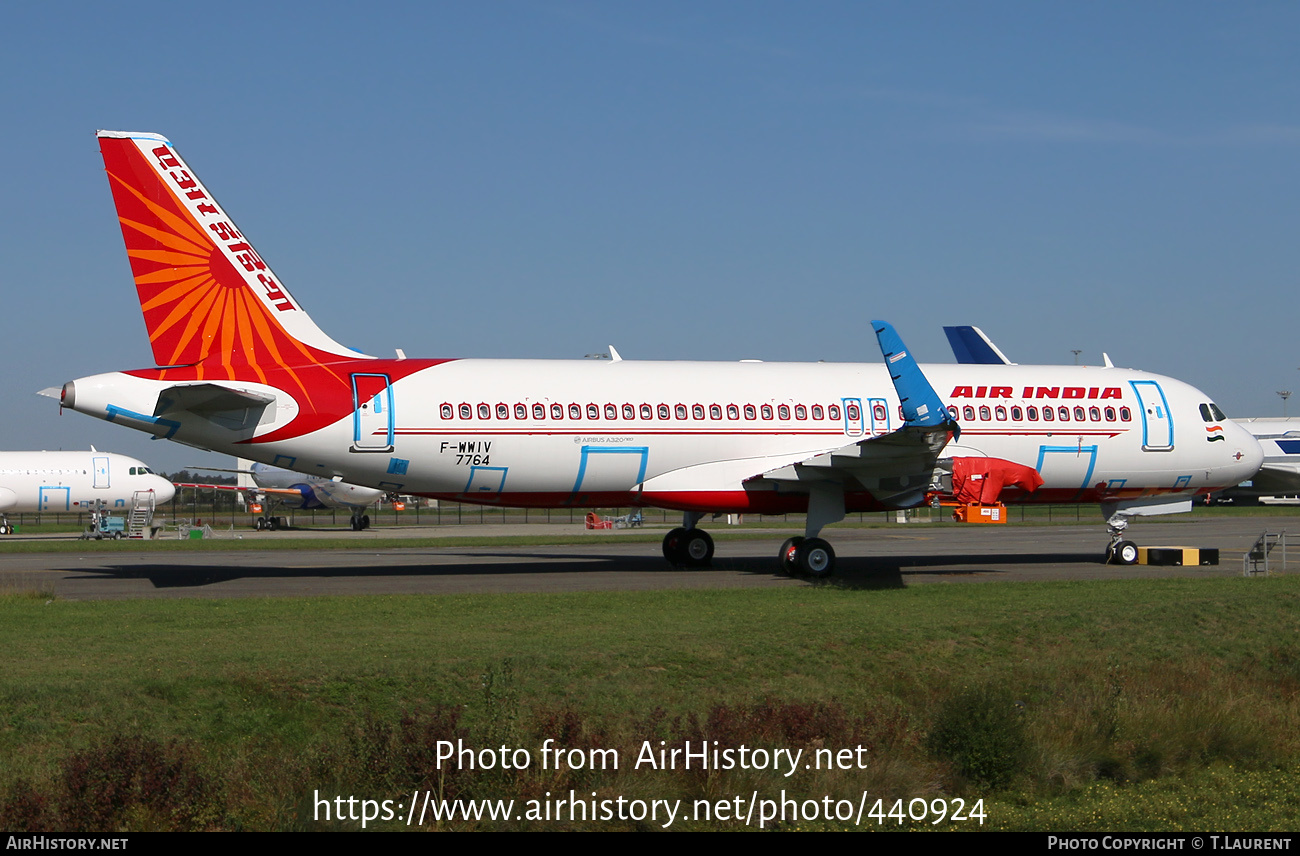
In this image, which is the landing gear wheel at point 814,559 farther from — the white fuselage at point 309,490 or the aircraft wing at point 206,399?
the white fuselage at point 309,490

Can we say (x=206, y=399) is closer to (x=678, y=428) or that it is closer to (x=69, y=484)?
(x=678, y=428)

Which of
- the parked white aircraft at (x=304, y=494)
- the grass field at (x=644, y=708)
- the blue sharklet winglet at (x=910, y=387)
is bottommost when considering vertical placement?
the grass field at (x=644, y=708)

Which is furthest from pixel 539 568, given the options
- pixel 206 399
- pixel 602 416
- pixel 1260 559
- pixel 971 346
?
pixel 971 346

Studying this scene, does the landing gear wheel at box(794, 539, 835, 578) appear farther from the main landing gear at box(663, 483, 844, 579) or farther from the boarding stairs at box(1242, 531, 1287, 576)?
the boarding stairs at box(1242, 531, 1287, 576)

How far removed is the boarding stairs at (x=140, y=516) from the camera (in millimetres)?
53281

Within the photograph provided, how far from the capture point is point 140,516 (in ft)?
189

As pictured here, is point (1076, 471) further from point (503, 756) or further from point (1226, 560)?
point (503, 756)

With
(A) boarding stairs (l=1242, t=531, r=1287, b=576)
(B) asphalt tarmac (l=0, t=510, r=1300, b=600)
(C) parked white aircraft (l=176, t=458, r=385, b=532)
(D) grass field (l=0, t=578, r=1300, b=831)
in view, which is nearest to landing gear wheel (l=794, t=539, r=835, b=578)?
(B) asphalt tarmac (l=0, t=510, r=1300, b=600)

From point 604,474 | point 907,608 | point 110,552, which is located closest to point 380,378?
point 604,474

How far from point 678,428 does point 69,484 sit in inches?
2003

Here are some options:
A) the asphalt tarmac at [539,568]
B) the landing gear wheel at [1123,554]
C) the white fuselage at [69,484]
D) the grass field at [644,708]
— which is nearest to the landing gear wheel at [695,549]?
the asphalt tarmac at [539,568]

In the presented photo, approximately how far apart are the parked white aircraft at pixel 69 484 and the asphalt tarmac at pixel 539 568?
1096 inches

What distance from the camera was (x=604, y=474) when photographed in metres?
25.0

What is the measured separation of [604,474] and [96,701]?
14.4 metres
